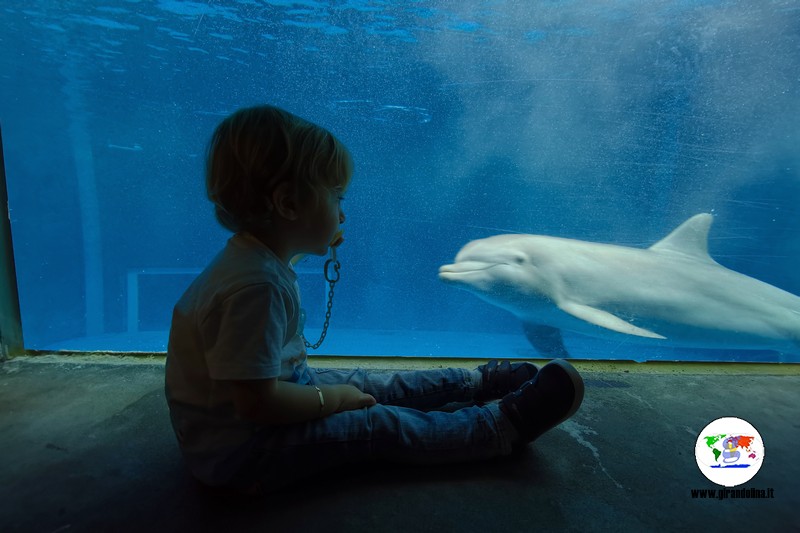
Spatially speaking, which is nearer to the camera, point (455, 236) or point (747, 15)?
point (747, 15)

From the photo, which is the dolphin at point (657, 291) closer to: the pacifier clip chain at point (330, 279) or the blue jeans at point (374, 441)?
the pacifier clip chain at point (330, 279)

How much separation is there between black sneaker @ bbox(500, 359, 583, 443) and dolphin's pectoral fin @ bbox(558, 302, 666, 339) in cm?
337

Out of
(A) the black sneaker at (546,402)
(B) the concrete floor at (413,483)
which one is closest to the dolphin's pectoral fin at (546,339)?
(B) the concrete floor at (413,483)

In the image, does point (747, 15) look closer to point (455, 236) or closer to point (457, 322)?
point (455, 236)

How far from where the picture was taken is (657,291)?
4.50 meters

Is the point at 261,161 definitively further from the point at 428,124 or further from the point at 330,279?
the point at 428,124

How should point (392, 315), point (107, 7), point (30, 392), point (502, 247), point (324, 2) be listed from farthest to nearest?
point (392, 315)
point (107, 7)
point (324, 2)
point (502, 247)
point (30, 392)

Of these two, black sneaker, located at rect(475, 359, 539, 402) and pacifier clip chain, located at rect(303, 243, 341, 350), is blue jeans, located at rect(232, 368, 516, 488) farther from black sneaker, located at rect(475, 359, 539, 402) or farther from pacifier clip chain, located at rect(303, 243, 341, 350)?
pacifier clip chain, located at rect(303, 243, 341, 350)

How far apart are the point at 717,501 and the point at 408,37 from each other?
34.2 feet

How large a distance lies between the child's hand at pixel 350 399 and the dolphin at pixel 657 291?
3.74 meters

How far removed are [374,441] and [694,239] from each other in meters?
4.86

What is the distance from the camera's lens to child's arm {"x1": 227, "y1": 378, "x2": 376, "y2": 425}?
0.97m

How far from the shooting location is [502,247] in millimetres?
4945

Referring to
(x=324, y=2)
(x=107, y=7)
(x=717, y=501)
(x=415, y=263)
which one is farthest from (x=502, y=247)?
(x=415, y=263)
